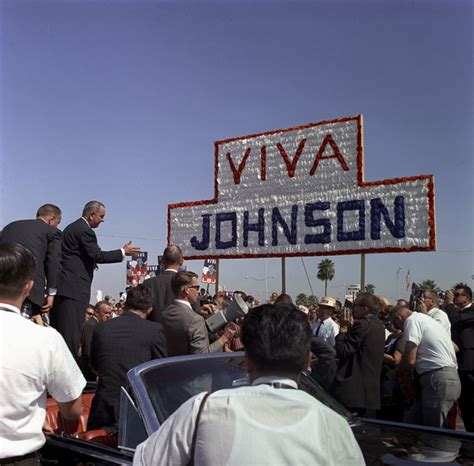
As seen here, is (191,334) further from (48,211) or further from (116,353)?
(48,211)

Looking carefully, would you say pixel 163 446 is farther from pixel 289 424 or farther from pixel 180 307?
pixel 180 307

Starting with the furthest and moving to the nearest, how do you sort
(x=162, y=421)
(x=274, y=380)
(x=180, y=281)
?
1. (x=180, y=281)
2. (x=162, y=421)
3. (x=274, y=380)

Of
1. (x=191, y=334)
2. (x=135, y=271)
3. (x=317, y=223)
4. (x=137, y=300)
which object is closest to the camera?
(x=137, y=300)

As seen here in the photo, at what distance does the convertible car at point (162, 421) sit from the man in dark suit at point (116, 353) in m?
0.27

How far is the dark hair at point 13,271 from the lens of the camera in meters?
2.23

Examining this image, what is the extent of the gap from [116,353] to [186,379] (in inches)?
35.1

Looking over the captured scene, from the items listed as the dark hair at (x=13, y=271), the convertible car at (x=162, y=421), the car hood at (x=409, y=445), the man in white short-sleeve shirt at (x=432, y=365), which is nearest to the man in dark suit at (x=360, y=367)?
the man in white short-sleeve shirt at (x=432, y=365)

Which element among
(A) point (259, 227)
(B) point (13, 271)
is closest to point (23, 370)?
(B) point (13, 271)

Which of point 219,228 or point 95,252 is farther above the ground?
point 219,228

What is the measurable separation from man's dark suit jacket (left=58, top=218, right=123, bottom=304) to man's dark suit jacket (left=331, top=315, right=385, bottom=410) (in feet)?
8.11

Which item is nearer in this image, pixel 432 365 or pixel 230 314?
pixel 230 314

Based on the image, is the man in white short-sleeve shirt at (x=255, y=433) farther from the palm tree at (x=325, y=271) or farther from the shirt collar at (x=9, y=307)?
the palm tree at (x=325, y=271)

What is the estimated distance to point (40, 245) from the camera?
500 centimetres

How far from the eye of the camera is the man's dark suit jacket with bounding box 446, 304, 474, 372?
6.42 m
